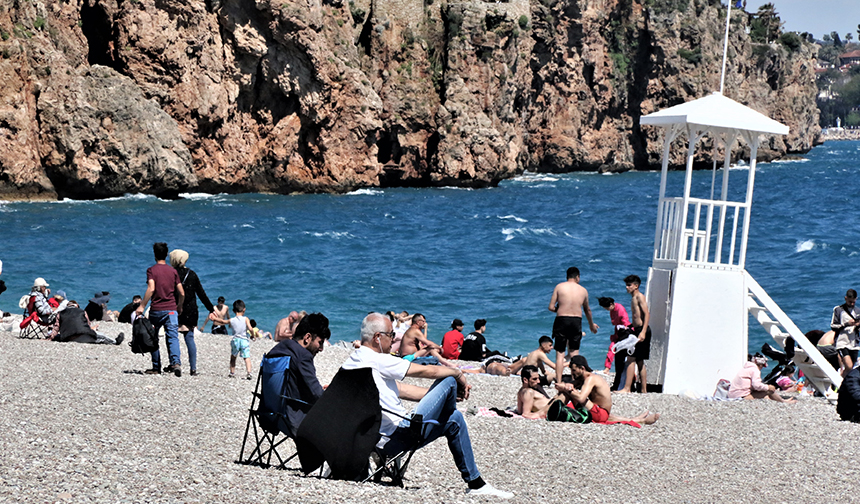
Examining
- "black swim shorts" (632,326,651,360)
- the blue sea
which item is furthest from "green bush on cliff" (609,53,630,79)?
"black swim shorts" (632,326,651,360)

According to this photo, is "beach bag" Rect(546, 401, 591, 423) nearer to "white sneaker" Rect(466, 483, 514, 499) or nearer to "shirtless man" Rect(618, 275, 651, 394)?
"shirtless man" Rect(618, 275, 651, 394)

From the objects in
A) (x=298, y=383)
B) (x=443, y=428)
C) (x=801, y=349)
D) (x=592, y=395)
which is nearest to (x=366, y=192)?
(x=801, y=349)

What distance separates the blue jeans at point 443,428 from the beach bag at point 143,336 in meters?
5.17

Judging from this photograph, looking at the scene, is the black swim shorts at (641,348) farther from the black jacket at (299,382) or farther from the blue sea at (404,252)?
the black jacket at (299,382)

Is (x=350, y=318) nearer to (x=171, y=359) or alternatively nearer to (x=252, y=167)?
(x=171, y=359)

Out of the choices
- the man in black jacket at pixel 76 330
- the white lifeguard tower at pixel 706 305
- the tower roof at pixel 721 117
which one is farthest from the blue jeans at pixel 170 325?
the tower roof at pixel 721 117

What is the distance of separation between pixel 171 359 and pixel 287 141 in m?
43.5

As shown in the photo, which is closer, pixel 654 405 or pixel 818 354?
pixel 654 405

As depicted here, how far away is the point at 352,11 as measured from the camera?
61844mm

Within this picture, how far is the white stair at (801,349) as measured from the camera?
1270 cm

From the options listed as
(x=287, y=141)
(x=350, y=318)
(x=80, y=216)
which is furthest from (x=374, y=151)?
(x=350, y=318)

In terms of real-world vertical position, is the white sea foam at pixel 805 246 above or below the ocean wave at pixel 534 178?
below

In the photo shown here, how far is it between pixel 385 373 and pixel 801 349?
8.96 meters

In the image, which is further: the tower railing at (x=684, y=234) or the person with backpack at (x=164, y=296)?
the tower railing at (x=684, y=234)
